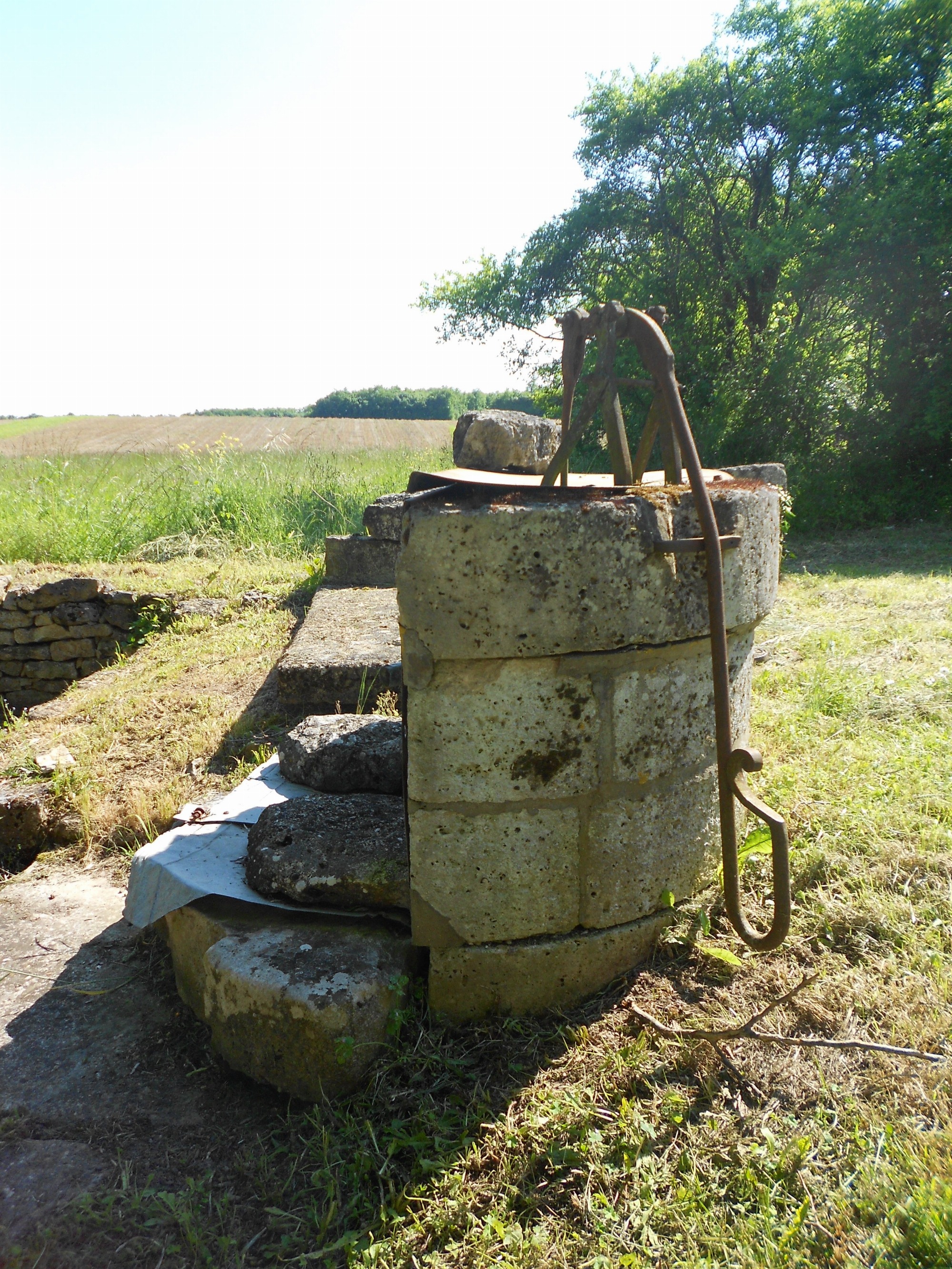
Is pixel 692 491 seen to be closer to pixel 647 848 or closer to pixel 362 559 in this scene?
pixel 647 848

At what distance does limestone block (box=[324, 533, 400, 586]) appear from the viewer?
22.4ft

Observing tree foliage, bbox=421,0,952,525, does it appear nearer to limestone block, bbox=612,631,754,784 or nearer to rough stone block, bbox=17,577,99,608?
rough stone block, bbox=17,577,99,608

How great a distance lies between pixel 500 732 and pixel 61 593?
6.30 meters

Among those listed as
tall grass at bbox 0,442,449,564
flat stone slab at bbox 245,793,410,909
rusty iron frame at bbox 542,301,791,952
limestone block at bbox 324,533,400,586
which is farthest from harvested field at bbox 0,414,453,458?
rusty iron frame at bbox 542,301,791,952

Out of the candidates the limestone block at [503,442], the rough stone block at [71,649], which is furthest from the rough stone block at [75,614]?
the limestone block at [503,442]

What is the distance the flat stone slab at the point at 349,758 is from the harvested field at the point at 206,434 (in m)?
10.3

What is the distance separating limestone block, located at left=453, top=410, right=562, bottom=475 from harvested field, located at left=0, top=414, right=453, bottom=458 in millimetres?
9278

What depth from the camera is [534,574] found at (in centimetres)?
191

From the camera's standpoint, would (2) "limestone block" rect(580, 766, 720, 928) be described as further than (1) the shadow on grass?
No

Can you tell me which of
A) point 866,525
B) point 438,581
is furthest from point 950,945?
point 866,525

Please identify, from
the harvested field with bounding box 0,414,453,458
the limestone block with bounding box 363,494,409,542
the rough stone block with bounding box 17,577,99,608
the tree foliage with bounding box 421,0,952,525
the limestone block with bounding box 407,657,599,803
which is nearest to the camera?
the limestone block with bounding box 407,657,599,803

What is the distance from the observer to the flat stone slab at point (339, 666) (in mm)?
4219

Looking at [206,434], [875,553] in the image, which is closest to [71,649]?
[875,553]

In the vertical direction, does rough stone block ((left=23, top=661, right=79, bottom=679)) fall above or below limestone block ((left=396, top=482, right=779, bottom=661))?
below
